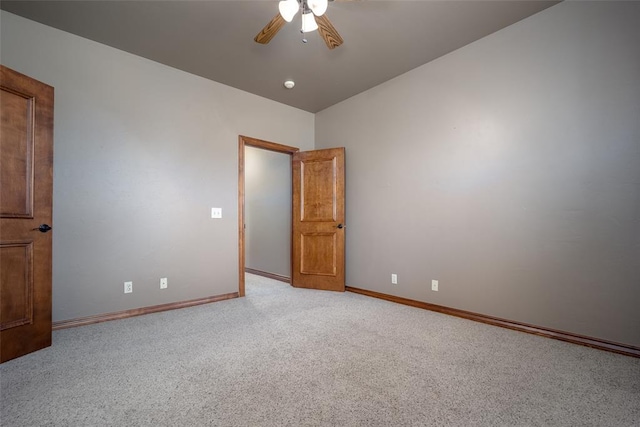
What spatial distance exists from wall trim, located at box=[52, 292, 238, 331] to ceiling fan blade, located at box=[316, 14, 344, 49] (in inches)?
118

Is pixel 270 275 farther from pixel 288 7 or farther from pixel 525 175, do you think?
pixel 288 7

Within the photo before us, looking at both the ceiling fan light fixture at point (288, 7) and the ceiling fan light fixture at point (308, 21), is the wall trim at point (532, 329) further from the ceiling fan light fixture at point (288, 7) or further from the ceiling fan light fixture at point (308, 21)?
the ceiling fan light fixture at point (288, 7)

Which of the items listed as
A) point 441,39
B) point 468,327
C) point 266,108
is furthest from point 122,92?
point 468,327

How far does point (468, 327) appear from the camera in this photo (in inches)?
105

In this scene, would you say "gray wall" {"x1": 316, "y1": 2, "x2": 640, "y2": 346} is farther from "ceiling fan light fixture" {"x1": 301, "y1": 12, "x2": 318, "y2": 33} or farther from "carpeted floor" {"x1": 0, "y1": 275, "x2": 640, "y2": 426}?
"ceiling fan light fixture" {"x1": 301, "y1": 12, "x2": 318, "y2": 33}

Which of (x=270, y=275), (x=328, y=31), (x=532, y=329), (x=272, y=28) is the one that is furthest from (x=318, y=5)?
(x=270, y=275)

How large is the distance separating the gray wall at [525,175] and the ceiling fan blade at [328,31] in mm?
1435

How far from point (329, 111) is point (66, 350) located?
3.98 m

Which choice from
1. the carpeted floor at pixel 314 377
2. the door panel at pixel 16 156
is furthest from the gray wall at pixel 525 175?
the door panel at pixel 16 156

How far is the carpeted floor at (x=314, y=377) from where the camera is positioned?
145 cm

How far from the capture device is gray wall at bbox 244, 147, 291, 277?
4.73 meters

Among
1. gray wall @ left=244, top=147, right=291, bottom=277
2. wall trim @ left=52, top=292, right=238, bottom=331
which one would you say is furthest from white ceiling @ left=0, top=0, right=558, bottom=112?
wall trim @ left=52, top=292, right=238, bottom=331

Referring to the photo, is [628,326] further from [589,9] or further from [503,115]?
[589,9]

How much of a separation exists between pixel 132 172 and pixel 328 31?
235cm
